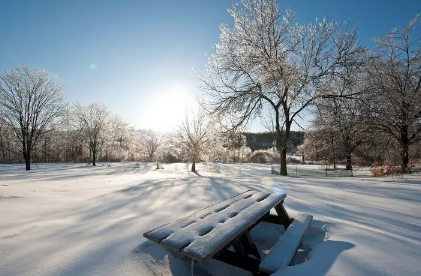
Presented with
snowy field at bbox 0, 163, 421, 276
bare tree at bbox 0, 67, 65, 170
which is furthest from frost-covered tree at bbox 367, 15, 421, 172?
bare tree at bbox 0, 67, 65, 170

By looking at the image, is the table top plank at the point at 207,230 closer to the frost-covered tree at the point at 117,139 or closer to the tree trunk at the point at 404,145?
the tree trunk at the point at 404,145

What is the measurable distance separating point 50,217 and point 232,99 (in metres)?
10.5

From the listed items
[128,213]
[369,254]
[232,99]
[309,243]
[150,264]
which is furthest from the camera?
[232,99]

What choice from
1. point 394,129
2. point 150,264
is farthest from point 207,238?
point 394,129

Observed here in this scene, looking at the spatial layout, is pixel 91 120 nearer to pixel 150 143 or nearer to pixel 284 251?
pixel 150 143

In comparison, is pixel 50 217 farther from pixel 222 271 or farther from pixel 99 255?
pixel 222 271

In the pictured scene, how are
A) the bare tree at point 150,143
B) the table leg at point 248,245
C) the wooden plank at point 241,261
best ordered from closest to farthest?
the wooden plank at point 241,261
the table leg at point 248,245
the bare tree at point 150,143

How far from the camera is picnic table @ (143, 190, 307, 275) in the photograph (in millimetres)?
1661

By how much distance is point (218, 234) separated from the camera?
72.3 inches

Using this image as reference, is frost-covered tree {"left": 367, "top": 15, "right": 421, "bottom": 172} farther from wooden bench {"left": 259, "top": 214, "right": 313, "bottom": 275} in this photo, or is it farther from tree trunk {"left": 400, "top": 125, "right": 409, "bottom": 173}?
wooden bench {"left": 259, "top": 214, "right": 313, "bottom": 275}

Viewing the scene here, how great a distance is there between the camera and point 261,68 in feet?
38.1

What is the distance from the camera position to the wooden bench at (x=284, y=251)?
1822 millimetres

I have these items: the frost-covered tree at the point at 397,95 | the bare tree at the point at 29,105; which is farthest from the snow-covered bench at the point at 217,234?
the bare tree at the point at 29,105

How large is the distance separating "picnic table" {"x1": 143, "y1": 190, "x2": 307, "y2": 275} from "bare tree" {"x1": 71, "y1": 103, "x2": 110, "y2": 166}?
3408cm
